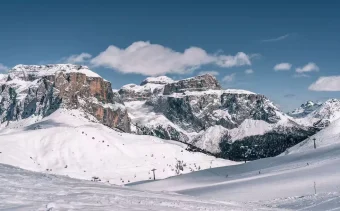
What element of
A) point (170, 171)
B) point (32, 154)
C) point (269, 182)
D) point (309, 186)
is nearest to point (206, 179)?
point (269, 182)

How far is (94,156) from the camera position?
165 m

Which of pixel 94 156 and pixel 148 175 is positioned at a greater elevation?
pixel 94 156

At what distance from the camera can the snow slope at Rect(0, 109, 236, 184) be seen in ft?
479

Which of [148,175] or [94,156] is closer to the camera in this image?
[148,175]

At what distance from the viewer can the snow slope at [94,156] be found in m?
146

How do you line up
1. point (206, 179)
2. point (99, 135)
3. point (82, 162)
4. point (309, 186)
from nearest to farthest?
point (309, 186)
point (206, 179)
point (82, 162)
point (99, 135)

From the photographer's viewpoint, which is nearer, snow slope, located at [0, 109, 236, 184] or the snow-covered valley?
the snow-covered valley

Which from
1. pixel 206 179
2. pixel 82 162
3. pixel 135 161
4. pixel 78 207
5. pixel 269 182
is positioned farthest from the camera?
pixel 135 161

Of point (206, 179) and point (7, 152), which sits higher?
Result: point (7, 152)

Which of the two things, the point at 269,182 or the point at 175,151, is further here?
the point at 175,151

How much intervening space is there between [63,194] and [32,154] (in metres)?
138

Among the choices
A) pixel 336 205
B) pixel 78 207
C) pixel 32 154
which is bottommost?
pixel 336 205

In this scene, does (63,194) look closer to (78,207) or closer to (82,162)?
(78,207)

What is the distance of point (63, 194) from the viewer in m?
24.1
